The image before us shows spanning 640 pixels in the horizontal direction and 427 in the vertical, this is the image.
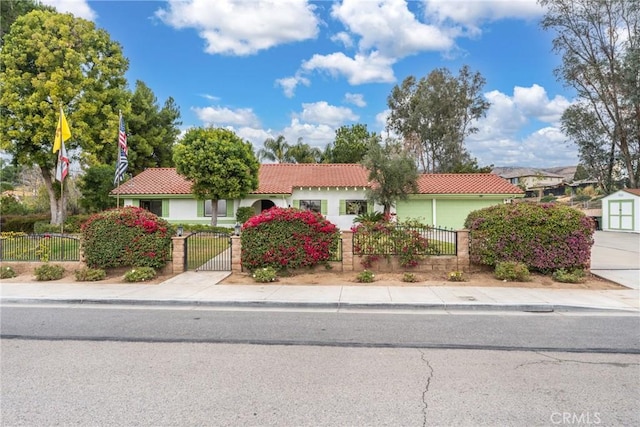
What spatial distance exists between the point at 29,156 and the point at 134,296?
22.5 m

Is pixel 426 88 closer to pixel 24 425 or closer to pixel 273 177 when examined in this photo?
pixel 273 177

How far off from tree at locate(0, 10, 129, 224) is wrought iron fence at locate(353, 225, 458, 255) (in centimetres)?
1971

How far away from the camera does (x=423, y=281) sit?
35.0ft

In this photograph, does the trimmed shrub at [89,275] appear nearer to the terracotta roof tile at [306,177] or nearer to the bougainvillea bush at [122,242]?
the bougainvillea bush at [122,242]

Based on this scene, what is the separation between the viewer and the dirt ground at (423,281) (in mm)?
10164

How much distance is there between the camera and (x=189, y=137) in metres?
21.4

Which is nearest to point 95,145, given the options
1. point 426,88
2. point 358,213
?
point 358,213

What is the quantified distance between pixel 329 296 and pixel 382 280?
90.6 inches

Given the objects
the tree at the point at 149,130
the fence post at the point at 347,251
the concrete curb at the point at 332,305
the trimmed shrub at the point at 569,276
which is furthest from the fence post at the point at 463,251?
the tree at the point at 149,130

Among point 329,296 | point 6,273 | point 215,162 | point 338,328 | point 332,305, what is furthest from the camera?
point 215,162

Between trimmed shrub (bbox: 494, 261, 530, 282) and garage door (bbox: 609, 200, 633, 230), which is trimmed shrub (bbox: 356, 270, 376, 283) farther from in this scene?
garage door (bbox: 609, 200, 633, 230)

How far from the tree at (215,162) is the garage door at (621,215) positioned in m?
24.6

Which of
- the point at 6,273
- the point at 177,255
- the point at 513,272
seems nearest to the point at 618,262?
the point at 513,272

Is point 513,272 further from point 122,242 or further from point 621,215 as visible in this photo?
point 621,215
